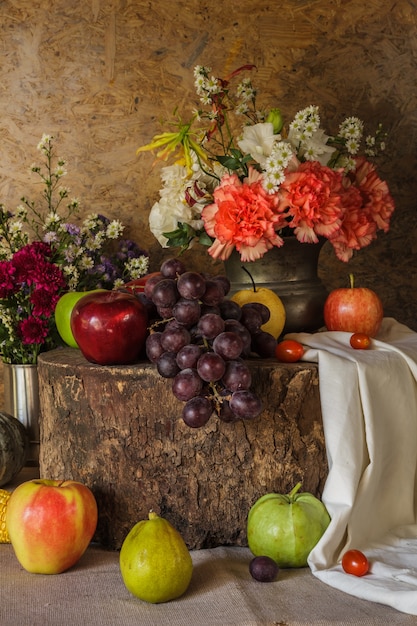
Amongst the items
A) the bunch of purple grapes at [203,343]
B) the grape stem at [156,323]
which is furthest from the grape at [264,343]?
the grape stem at [156,323]

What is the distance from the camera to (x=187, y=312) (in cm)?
160

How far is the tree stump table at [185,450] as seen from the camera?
171 cm

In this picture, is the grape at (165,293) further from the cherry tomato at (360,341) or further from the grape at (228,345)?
the cherry tomato at (360,341)

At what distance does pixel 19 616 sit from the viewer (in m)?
1.43

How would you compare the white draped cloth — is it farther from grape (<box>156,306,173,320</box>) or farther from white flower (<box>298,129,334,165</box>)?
white flower (<box>298,129,334,165</box>)

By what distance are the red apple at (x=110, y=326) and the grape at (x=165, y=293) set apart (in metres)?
0.07

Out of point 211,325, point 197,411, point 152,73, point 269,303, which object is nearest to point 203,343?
point 211,325

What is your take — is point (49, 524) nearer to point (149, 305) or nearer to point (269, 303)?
point (149, 305)

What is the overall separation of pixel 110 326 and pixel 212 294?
0.23 meters

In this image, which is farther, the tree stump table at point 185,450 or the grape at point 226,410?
the tree stump table at point 185,450

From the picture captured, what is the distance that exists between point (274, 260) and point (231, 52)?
0.81 m

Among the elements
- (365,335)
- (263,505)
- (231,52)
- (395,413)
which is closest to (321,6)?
(231,52)

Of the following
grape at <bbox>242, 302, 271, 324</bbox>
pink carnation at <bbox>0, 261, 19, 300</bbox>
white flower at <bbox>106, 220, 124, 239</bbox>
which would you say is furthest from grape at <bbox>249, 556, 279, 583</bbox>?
white flower at <bbox>106, 220, 124, 239</bbox>

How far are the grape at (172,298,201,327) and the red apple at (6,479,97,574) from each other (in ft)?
A: 1.33
